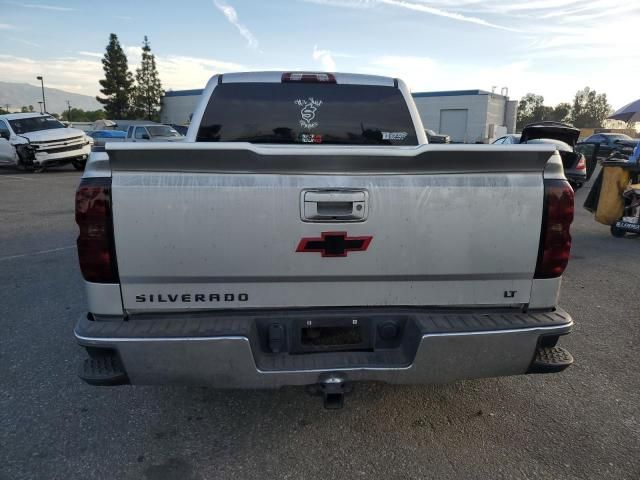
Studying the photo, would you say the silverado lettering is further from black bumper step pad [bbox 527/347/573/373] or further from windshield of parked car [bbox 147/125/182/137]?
windshield of parked car [bbox 147/125/182/137]

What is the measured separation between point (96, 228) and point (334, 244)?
1.12m

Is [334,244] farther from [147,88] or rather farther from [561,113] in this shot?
[561,113]

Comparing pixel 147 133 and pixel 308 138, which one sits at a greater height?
pixel 308 138

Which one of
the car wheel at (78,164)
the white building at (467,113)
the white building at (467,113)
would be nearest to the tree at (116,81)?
the white building at (467,113)

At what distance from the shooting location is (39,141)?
1714cm

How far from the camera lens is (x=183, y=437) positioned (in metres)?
2.73

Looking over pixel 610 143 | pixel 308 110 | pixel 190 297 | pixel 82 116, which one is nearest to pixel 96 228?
pixel 190 297

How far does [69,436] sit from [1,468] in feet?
1.14

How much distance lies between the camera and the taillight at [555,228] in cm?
230

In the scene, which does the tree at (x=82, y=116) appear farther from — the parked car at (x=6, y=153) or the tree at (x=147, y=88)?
the parked car at (x=6, y=153)

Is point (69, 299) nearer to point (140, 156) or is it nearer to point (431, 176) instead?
point (140, 156)

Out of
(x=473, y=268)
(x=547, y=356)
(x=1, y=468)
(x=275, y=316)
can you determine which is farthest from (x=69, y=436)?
(x=547, y=356)

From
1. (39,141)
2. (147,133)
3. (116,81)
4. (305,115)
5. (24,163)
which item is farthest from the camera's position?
(116,81)

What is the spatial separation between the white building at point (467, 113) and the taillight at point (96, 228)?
46873mm
